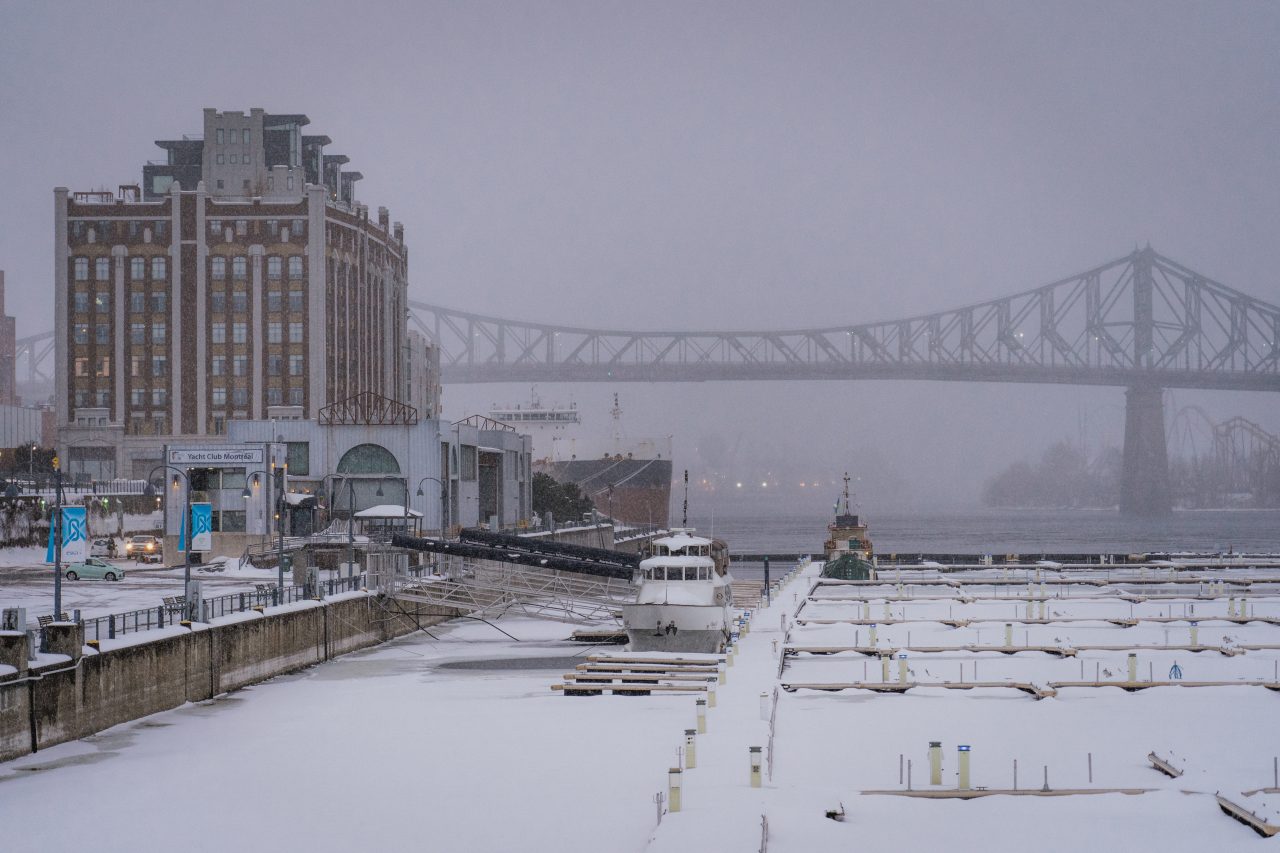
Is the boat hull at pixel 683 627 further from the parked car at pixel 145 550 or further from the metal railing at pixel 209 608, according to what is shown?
the parked car at pixel 145 550

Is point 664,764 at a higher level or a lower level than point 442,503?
lower

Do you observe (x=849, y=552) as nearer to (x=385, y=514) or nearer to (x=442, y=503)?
(x=442, y=503)

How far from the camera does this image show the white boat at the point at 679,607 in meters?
47.1

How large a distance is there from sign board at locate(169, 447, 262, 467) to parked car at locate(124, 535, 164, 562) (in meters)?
5.90

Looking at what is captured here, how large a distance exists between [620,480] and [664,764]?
15734cm

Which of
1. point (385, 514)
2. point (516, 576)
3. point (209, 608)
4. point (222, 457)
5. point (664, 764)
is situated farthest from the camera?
point (222, 457)

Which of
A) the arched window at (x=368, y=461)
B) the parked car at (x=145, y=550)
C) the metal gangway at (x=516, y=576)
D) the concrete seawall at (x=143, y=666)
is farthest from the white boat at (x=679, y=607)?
the parked car at (x=145, y=550)

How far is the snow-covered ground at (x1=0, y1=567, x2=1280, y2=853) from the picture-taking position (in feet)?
83.6

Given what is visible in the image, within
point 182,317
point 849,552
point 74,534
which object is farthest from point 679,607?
point 182,317

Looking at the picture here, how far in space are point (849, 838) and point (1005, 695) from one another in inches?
660

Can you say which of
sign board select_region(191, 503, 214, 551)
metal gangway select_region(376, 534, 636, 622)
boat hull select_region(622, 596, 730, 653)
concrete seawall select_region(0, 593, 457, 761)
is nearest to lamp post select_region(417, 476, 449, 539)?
metal gangway select_region(376, 534, 636, 622)

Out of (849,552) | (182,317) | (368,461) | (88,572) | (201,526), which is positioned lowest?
(849,552)

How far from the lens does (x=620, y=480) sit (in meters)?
189

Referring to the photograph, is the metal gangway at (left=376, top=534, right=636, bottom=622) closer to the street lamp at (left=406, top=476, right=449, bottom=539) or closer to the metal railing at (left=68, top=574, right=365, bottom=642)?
the metal railing at (left=68, top=574, right=365, bottom=642)
